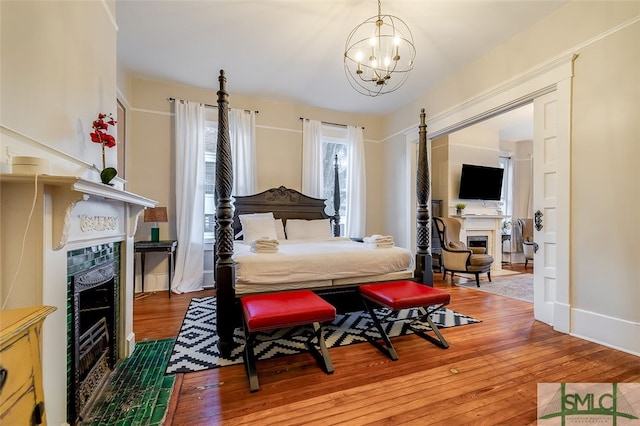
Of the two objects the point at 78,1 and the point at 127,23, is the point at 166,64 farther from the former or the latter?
the point at 78,1

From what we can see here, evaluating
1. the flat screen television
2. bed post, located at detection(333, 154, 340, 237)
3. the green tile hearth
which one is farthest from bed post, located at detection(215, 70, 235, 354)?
the flat screen television

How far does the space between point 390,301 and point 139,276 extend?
370 centimetres

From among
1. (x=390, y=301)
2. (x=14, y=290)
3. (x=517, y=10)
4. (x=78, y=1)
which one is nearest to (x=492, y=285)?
(x=390, y=301)

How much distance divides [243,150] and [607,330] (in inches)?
187

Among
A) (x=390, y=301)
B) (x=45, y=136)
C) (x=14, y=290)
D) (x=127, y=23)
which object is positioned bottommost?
(x=390, y=301)

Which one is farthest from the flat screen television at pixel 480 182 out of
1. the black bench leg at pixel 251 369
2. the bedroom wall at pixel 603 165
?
the black bench leg at pixel 251 369

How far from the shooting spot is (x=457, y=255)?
15.2 ft

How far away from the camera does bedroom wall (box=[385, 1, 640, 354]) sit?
7.40 ft

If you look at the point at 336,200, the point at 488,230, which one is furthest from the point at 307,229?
the point at 488,230

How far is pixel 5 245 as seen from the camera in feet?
3.69

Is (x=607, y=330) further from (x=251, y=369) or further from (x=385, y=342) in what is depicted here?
(x=251, y=369)

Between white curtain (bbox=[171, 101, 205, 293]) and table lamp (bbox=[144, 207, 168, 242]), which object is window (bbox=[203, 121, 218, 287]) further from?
table lamp (bbox=[144, 207, 168, 242])

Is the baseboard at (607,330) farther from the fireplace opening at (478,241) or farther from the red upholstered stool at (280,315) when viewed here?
the fireplace opening at (478,241)

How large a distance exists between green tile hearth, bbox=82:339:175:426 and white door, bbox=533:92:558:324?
3.47m
